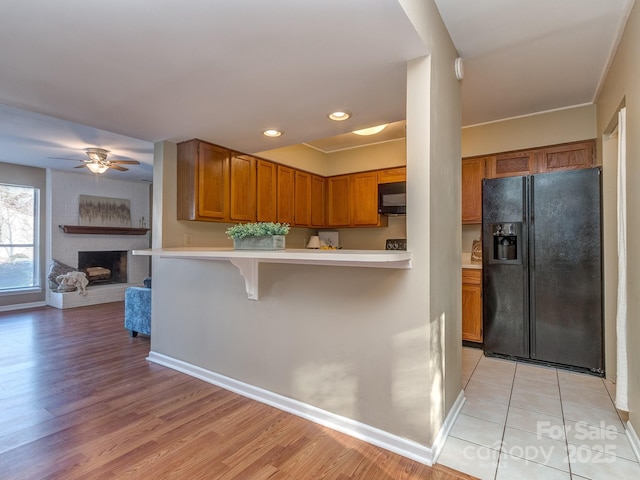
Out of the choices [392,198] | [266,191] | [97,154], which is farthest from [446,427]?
[97,154]

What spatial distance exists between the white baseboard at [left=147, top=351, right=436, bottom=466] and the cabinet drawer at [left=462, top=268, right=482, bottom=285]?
2155 millimetres

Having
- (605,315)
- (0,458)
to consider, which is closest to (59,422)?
(0,458)

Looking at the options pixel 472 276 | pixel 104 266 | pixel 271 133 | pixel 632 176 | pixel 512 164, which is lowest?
pixel 104 266

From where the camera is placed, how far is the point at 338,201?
16.2 ft

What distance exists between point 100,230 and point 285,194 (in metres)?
4.33

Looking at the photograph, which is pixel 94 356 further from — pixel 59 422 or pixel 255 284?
pixel 255 284

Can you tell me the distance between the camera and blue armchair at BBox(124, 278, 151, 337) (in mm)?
4008

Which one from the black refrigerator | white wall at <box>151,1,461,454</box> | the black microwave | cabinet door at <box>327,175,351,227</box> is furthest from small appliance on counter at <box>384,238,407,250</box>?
white wall at <box>151,1,461,454</box>

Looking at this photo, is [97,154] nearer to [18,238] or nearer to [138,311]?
[138,311]

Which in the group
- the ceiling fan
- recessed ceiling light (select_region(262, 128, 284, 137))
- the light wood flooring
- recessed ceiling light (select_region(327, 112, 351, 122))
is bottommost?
the light wood flooring

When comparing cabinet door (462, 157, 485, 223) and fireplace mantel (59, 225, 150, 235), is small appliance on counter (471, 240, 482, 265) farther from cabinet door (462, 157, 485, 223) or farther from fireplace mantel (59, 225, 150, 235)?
fireplace mantel (59, 225, 150, 235)

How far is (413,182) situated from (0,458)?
269 cm

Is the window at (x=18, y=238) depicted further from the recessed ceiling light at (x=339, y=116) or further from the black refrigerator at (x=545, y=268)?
the black refrigerator at (x=545, y=268)

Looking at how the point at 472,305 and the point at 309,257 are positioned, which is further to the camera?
the point at 472,305
